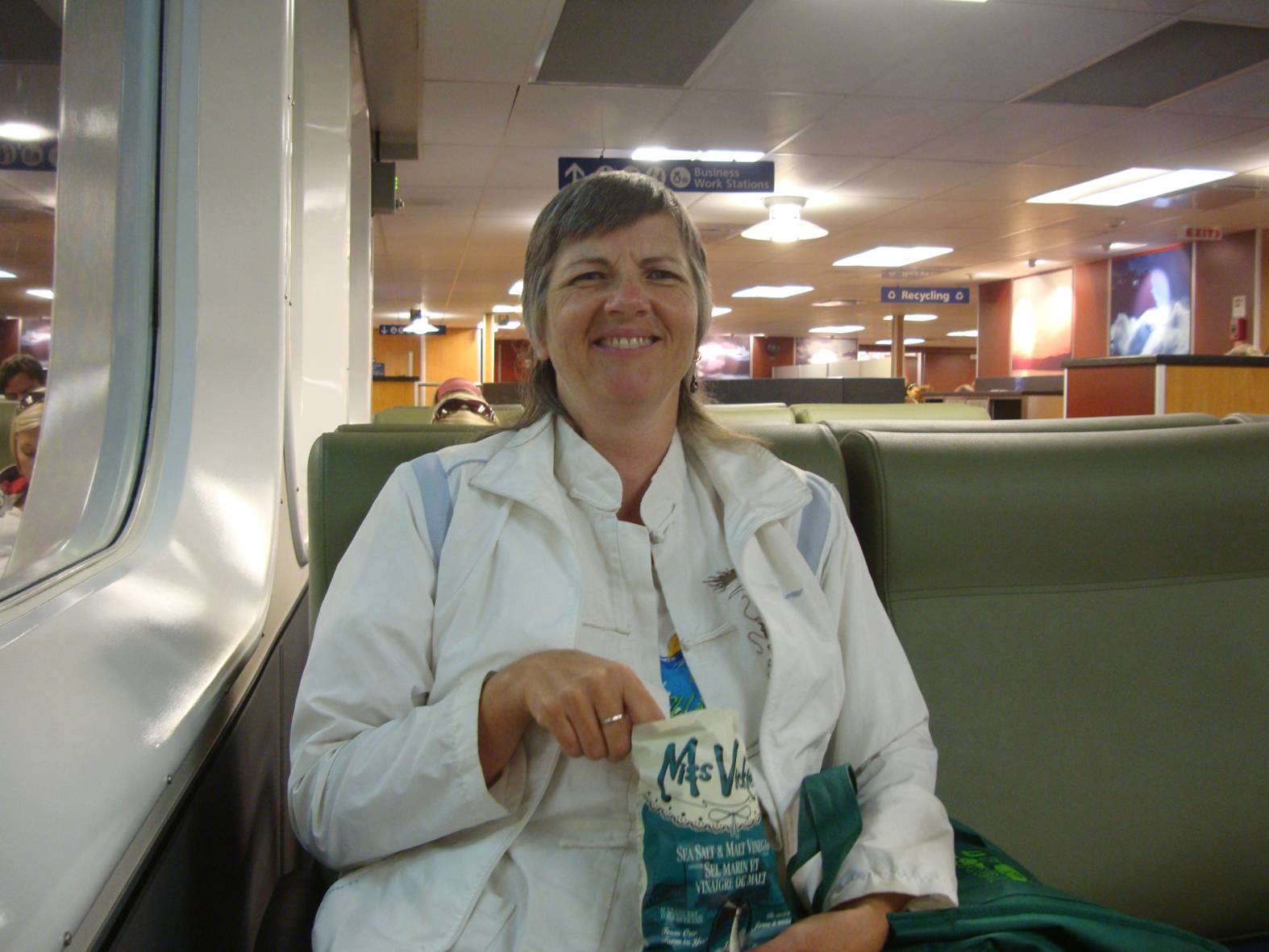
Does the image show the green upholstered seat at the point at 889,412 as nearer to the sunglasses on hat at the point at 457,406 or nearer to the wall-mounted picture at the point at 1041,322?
the sunglasses on hat at the point at 457,406

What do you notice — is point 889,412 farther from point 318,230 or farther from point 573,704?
point 573,704

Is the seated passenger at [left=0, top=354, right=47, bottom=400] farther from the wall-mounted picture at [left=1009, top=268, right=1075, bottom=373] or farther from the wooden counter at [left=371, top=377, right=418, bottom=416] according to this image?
the wall-mounted picture at [left=1009, top=268, right=1075, bottom=373]

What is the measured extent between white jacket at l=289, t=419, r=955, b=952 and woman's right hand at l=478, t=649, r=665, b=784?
4cm

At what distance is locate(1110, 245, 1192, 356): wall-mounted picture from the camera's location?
1091 centimetres

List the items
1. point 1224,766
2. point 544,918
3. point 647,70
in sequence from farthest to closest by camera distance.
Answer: point 647,70
point 1224,766
point 544,918

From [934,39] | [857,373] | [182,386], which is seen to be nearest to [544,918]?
[182,386]

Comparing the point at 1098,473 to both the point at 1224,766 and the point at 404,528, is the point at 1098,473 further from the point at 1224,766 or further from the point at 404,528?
the point at 404,528

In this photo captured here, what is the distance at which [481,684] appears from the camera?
1.07 metres

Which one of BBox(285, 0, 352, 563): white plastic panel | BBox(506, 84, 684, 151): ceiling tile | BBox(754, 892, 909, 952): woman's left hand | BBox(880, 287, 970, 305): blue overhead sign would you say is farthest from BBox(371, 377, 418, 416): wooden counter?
BBox(754, 892, 909, 952): woman's left hand

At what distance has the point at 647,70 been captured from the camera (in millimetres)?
5172

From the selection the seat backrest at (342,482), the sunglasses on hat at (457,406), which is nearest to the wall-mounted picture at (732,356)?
the sunglasses on hat at (457,406)

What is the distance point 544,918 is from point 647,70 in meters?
4.90

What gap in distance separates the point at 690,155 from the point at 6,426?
6413 mm

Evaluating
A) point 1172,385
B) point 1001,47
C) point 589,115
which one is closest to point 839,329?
point 589,115
